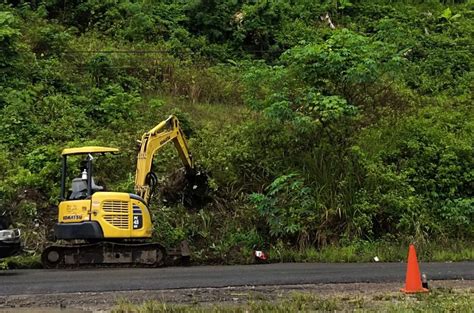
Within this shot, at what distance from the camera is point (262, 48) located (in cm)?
2675

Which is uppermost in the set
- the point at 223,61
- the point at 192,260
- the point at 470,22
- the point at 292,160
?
the point at 470,22

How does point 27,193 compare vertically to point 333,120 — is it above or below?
below

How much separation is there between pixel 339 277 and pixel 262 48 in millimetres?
16495

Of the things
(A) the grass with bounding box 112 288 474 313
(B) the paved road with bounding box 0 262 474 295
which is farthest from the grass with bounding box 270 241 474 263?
(A) the grass with bounding box 112 288 474 313

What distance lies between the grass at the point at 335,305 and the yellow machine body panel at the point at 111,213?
4.40 m

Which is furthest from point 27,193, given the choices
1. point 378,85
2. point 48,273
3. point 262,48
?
point 262,48

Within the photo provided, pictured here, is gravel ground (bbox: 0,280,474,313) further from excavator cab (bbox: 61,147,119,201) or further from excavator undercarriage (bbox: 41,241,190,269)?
excavator cab (bbox: 61,147,119,201)

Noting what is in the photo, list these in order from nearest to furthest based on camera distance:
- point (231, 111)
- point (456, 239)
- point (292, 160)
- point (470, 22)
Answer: point (456, 239)
point (292, 160)
point (231, 111)
point (470, 22)

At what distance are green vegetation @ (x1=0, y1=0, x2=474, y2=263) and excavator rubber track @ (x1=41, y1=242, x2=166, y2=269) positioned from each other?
1.34 metres

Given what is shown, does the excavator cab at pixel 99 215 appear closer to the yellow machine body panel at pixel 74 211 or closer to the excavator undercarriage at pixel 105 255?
the yellow machine body panel at pixel 74 211

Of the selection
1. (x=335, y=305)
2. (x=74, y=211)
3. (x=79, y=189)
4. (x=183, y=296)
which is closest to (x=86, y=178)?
(x=79, y=189)

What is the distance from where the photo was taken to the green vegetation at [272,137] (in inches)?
615

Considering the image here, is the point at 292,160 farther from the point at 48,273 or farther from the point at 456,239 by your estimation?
the point at 48,273

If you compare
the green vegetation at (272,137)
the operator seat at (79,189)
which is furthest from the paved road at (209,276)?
the operator seat at (79,189)
